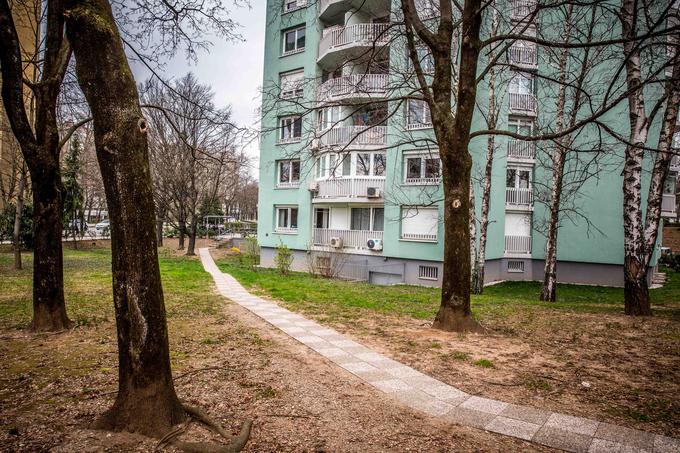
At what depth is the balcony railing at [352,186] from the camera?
21438 mm

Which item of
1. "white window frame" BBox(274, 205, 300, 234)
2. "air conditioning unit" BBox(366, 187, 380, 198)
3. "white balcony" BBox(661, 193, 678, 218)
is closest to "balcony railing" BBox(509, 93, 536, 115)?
"white balcony" BBox(661, 193, 678, 218)

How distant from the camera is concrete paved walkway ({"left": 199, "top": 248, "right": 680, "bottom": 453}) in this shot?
350 cm

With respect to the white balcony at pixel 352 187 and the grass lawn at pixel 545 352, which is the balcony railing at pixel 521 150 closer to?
the white balcony at pixel 352 187

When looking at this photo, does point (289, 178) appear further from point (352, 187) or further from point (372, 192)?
point (372, 192)

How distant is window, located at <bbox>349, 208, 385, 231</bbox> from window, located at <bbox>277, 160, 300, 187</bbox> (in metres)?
4.11

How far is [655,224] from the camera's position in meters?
9.97

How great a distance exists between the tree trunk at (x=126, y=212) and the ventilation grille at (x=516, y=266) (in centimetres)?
2307

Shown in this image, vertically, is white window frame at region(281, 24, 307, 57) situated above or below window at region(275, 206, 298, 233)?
above

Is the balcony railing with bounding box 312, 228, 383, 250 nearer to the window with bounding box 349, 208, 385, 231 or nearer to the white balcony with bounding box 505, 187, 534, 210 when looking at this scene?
the window with bounding box 349, 208, 385, 231

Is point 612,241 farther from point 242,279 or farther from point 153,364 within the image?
point 153,364

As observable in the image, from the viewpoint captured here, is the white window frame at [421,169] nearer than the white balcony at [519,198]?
Yes

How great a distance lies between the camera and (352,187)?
71.2ft

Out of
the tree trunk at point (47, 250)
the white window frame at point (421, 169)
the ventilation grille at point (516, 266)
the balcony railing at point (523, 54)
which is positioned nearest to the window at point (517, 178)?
the ventilation grille at point (516, 266)

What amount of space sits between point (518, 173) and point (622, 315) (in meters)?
15.9
